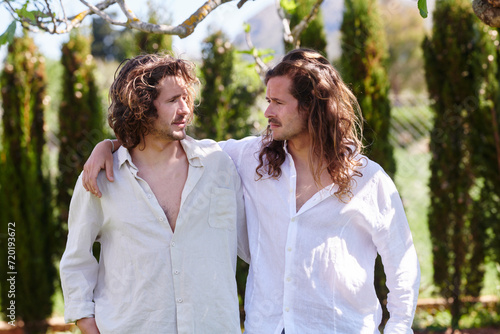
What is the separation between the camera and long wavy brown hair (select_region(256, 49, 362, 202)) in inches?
92.4

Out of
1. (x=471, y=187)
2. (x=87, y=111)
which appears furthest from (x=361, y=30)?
(x=87, y=111)

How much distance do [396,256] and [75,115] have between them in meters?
3.56

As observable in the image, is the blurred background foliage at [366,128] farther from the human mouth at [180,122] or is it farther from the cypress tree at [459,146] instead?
the human mouth at [180,122]

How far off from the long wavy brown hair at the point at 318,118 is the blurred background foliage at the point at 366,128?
86.1 inches

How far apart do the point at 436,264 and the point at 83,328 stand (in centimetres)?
347

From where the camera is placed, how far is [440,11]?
15.5ft

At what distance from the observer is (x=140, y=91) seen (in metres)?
2.33

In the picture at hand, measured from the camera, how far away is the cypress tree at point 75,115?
4.96 m

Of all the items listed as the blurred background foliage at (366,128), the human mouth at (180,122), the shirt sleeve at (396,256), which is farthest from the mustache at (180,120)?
the blurred background foliage at (366,128)

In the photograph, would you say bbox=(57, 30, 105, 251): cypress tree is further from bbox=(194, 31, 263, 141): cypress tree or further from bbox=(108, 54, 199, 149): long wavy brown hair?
bbox=(108, 54, 199, 149): long wavy brown hair

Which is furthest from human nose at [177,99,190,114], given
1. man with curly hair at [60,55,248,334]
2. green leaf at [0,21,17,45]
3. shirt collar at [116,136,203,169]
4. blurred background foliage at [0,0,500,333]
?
blurred background foliage at [0,0,500,333]

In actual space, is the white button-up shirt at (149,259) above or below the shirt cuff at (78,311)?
above

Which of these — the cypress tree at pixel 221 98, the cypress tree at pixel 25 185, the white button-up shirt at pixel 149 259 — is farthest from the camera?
the cypress tree at pixel 25 185

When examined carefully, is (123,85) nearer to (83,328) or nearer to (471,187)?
(83,328)
